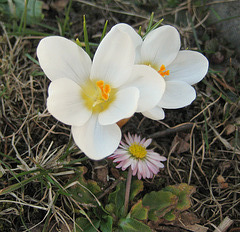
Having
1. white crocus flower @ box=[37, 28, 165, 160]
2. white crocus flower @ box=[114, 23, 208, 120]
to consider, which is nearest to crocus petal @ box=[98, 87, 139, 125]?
white crocus flower @ box=[37, 28, 165, 160]

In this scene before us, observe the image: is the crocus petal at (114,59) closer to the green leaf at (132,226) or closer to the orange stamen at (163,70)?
the orange stamen at (163,70)

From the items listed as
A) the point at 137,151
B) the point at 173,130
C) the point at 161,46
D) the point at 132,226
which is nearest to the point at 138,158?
the point at 137,151

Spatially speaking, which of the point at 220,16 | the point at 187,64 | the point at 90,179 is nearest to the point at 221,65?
the point at 220,16

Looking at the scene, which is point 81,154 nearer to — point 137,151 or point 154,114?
point 137,151

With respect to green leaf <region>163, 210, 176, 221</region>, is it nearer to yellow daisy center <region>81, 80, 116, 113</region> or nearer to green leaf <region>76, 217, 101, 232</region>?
green leaf <region>76, 217, 101, 232</region>

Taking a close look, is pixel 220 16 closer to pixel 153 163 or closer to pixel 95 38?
pixel 95 38
